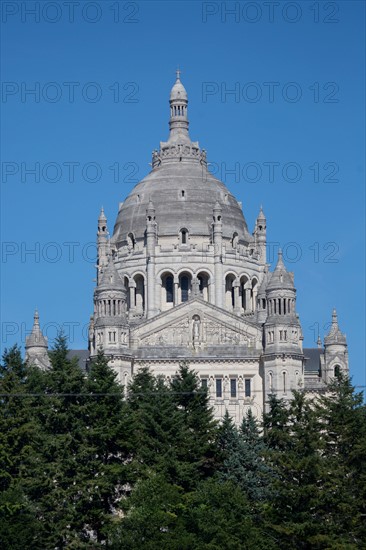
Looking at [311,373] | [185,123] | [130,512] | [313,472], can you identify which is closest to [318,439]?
[313,472]

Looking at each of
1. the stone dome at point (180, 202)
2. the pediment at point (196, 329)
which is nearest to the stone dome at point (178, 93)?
the stone dome at point (180, 202)

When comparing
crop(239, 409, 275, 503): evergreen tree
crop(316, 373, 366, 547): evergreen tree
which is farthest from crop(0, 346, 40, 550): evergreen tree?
crop(316, 373, 366, 547): evergreen tree

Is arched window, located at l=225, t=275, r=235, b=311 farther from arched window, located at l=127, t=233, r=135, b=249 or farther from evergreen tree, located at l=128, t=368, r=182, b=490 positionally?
evergreen tree, located at l=128, t=368, r=182, b=490

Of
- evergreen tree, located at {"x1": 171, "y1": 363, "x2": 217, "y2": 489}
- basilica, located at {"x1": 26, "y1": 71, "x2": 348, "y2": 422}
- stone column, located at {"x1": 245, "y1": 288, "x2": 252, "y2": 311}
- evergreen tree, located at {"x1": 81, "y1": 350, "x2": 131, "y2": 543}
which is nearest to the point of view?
evergreen tree, located at {"x1": 81, "y1": 350, "x2": 131, "y2": 543}

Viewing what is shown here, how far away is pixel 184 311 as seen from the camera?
12150cm

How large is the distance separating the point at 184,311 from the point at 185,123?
32329 millimetres

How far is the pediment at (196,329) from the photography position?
120250 mm

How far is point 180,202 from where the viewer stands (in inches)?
5463

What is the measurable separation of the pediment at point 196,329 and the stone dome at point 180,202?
16299 millimetres

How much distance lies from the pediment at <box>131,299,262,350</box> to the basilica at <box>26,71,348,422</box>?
67 millimetres

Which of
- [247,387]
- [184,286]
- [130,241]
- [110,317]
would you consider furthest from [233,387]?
[130,241]

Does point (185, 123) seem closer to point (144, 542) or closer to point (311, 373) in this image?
point (311, 373)

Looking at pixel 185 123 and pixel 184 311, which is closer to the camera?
pixel 184 311

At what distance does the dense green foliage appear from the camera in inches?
3110
